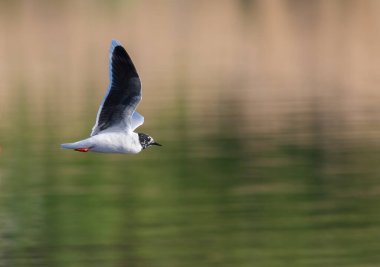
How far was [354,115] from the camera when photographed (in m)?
23.4

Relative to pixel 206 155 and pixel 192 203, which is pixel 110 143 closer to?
pixel 192 203

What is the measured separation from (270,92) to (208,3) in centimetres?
1618

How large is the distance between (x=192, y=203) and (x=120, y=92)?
13.6ft

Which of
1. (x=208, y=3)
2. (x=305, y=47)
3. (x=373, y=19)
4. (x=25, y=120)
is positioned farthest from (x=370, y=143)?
(x=208, y=3)

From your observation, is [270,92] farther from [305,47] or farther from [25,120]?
[305,47]

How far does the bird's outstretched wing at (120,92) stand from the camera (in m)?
12.7

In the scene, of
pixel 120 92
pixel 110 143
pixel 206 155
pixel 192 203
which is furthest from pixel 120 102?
pixel 206 155

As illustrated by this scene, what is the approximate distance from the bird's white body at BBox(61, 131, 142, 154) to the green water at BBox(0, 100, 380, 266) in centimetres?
190

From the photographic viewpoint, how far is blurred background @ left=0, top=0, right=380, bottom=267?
14984mm

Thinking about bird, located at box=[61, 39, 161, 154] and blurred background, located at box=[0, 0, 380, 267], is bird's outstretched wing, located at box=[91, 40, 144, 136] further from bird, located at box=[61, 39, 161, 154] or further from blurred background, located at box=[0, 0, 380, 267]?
blurred background, located at box=[0, 0, 380, 267]

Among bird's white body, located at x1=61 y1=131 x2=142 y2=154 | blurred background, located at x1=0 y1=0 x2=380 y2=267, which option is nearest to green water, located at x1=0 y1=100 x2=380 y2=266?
blurred background, located at x1=0 y1=0 x2=380 y2=267

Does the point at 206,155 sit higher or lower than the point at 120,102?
lower

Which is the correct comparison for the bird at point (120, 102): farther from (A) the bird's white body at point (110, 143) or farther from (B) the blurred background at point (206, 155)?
(B) the blurred background at point (206, 155)

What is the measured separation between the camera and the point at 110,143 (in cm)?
1239
